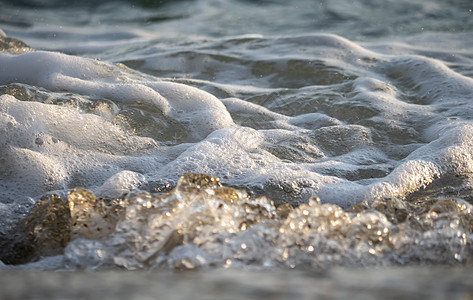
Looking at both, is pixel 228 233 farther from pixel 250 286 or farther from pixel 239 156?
pixel 239 156

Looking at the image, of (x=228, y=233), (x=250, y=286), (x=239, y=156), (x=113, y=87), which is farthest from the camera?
(x=113, y=87)

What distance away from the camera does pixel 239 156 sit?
2.15 meters

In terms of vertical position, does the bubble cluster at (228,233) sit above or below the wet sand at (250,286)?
below

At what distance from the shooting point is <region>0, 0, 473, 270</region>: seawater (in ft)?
4.47

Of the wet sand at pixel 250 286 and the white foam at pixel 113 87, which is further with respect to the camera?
the white foam at pixel 113 87

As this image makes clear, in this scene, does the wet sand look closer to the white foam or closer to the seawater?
the seawater

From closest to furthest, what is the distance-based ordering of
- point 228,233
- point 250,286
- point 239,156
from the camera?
point 250,286
point 228,233
point 239,156

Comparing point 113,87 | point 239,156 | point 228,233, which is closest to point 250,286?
point 228,233

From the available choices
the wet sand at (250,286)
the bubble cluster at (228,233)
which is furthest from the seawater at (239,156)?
the wet sand at (250,286)

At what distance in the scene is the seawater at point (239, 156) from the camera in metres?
1.36

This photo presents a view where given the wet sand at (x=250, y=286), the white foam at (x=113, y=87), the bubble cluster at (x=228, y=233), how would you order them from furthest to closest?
the white foam at (x=113, y=87)
the bubble cluster at (x=228, y=233)
the wet sand at (x=250, y=286)

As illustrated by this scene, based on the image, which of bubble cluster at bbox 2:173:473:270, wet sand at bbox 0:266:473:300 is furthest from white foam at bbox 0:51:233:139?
wet sand at bbox 0:266:473:300

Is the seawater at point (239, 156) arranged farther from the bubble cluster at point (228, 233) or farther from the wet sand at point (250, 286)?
the wet sand at point (250, 286)

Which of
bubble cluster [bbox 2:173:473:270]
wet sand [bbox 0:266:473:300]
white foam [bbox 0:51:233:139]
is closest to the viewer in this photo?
wet sand [bbox 0:266:473:300]
